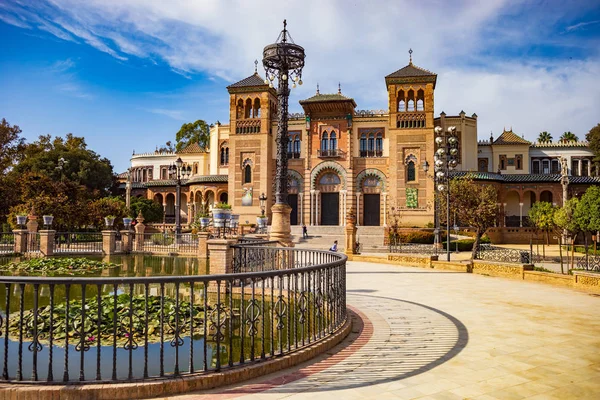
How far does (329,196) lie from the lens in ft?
133

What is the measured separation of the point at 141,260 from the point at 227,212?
23.2ft

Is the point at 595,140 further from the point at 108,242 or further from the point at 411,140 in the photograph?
the point at 108,242

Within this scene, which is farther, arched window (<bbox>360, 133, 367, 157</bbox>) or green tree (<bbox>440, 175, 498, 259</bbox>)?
arched window (<bbox>360, 133, 367, 157</bbox>)

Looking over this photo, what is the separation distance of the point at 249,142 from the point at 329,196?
28.1 feet

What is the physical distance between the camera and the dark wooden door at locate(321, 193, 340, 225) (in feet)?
133

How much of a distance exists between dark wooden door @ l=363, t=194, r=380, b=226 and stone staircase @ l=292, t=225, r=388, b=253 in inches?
95.6

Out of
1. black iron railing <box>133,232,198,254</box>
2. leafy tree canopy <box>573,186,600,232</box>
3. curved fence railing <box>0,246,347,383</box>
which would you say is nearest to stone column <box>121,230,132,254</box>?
black iron railing <box>133,232,198,254</box>

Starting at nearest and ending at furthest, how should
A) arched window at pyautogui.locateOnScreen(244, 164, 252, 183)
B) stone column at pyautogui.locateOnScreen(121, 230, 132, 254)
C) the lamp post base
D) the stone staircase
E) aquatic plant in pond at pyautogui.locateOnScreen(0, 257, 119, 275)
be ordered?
1. the lamp post base
2. aquatic plant in pond at pyautogui.locateOnScreen(0, 257, 119, 275)
3. stone column at pyautogui.locateOnScreen(121, 230, 132, 254)
4. the stone staircase
5. arched window at pyautogui.locateOnScreen(244, 164, 252, 183)

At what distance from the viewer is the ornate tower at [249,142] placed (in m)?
41.0

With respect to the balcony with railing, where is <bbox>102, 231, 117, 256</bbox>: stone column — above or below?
below

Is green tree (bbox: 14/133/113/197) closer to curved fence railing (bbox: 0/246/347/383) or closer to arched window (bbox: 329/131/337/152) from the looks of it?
arched window (bbox: 329/131/337/152)

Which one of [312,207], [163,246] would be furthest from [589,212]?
[312,207]

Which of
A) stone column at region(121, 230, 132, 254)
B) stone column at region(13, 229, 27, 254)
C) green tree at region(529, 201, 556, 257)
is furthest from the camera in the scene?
green tree at region(529, 201, 556, 257)

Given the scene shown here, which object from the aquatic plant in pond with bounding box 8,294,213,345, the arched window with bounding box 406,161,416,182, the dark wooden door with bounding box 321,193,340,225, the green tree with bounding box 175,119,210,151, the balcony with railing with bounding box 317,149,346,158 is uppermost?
the green tree with bounding box 175,119,210,151
